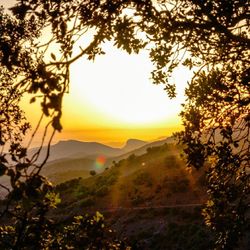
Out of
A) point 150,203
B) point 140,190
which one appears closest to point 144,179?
point 140,190

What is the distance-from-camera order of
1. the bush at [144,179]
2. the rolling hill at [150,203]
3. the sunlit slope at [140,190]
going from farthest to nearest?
the bush at [144,179]
the sunlit slope at [140,190]
the rolling hill at [150,203]

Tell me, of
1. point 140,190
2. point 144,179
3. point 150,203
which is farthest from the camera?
point 144,179

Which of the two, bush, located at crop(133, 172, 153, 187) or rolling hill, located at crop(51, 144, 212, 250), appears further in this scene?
bush, located at crop(133, 172, 153, 187)

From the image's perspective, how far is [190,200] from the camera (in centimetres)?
4078

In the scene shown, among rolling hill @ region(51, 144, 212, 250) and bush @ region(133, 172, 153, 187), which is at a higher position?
bush @ region(133, 172, 153, 187)

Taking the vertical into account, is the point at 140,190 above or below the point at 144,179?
below

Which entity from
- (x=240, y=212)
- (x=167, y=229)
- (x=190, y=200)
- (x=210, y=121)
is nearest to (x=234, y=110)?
(x=210, y=121)

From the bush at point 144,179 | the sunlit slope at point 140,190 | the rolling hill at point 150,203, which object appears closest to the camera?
the rolling hill at point 150,203

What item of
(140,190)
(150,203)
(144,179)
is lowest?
(150,203)

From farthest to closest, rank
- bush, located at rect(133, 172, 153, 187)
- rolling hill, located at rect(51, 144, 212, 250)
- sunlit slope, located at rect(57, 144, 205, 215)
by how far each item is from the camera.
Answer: bush, located at rect(133, 172, 153, 187)
sunlit slope, located at rect(57, 144, 205, 215)
rolling hill, located at rect(51, 144, 212, 250)

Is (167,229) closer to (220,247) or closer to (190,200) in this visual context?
(190,200)

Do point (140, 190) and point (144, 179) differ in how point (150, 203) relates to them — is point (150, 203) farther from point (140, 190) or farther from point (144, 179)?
point (144, 179)

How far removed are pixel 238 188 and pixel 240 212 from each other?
0.71 meters

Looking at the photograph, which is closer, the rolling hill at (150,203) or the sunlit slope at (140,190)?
the rolling hill at (150,203)
